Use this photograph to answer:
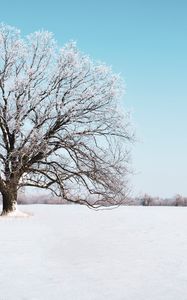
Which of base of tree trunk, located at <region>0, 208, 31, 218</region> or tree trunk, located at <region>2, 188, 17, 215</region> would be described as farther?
tree trunk, located at <region>2, 188, 17, 215</region>

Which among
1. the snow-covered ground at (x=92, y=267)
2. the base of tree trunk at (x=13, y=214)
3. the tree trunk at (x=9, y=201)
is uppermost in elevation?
the tree trunk at (x=9, y=201)

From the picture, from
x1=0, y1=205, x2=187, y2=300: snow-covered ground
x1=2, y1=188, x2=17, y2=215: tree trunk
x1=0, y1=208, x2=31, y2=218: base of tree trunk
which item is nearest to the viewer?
x1=0, y1=205, x2=187, y2=300: snow-covered ground

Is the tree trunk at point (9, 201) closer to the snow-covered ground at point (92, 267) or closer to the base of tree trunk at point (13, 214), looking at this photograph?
the base of tree trunk at point (13, 214)

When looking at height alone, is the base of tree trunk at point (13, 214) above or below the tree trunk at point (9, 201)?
below

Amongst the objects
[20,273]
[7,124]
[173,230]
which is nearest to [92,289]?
[20,273]

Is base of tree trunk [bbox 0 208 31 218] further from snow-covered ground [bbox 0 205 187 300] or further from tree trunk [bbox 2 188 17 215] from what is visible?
snow-covered ground [bbox 0 205 187 300]

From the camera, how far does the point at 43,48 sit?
26469 mm

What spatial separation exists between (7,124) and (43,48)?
15.7 ft

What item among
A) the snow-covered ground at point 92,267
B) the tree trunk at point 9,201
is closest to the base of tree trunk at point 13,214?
the tree trunk at point 9,201

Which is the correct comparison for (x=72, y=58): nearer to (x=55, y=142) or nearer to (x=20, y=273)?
(x=55, y=142)

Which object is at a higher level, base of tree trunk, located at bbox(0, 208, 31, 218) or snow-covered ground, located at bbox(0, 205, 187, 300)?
base of tree trunk, located at bbox(0, 208, 31, 218)

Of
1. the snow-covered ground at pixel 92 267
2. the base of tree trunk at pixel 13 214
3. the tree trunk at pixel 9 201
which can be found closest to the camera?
the snow-covered ground at pixel 92 267

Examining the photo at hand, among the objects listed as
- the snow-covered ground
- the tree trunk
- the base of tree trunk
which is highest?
the tree trunk

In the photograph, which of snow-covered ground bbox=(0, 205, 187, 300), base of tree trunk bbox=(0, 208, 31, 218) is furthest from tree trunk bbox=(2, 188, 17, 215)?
snow-covered ground bbox=(0, 205, 187, 300)
